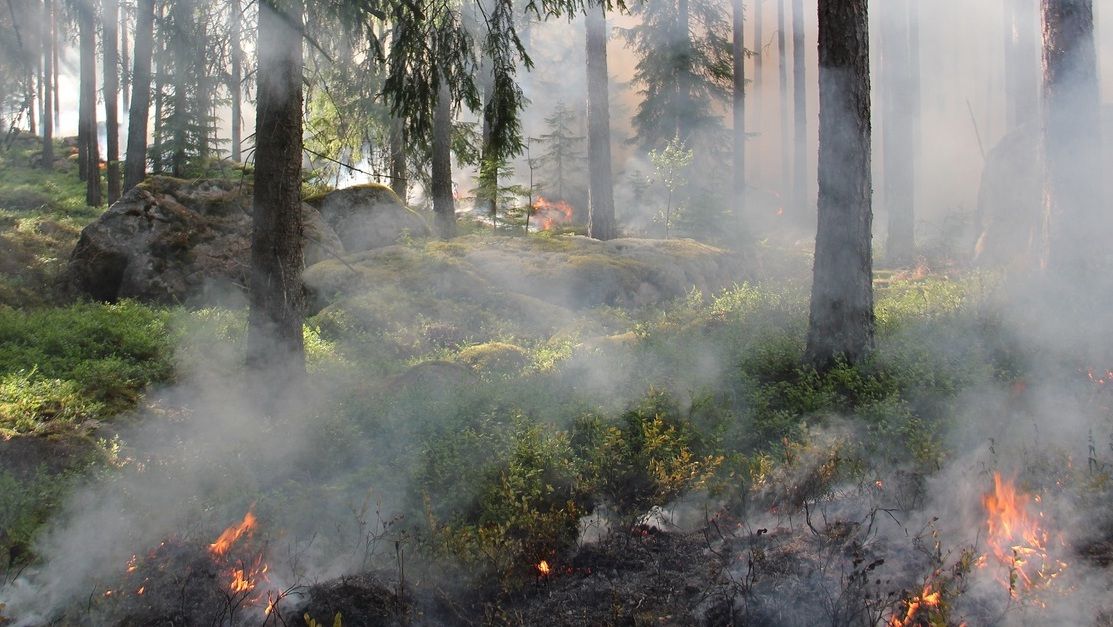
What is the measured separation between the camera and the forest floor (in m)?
4.34

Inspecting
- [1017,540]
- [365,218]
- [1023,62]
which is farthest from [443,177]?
[1023,62]

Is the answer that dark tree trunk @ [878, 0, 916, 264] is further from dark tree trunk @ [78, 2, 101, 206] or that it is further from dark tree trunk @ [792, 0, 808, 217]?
dark tree trunk @ [78, 2, 101, 206]

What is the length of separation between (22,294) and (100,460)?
597 cm

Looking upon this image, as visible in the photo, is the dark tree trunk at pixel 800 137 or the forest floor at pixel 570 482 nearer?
the forest floor at pixel 570 482

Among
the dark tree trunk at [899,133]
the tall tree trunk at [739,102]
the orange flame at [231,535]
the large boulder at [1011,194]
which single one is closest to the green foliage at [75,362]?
the orange flame at [231,535]

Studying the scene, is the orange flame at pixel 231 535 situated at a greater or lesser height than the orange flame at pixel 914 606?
greater

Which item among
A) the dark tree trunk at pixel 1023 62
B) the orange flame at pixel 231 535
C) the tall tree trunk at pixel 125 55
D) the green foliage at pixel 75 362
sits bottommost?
the orange flame at pixel 231 535

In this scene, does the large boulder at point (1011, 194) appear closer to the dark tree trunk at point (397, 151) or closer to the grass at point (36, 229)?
the dark tree trunk at point (397, 151)

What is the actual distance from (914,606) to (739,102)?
75.9 feet

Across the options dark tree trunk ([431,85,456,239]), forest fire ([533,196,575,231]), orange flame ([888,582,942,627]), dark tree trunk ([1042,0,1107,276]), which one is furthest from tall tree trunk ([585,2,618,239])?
forest fire ([533,196,575,231])

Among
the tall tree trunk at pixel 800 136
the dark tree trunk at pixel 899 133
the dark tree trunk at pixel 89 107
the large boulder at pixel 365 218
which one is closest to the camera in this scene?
the large boulder at pixel 365 218

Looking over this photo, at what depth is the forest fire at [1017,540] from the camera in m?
4.07

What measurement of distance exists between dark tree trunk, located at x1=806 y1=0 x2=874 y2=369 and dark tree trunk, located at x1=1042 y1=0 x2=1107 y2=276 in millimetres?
2728

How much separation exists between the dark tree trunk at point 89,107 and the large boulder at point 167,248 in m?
9.28
